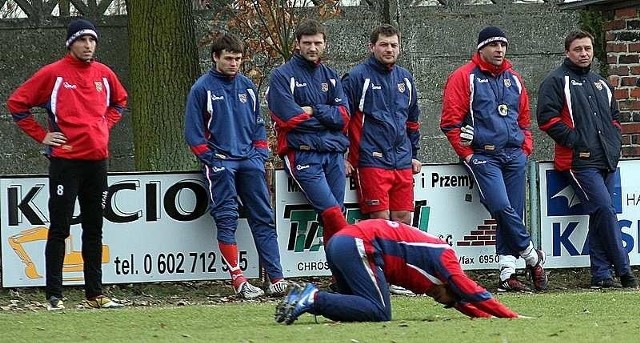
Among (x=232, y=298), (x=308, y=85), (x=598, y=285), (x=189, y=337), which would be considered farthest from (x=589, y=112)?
(x=189, y=337)

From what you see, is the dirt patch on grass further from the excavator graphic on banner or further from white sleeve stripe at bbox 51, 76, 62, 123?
white sleeve stripe at bbox 51, 76, 62, 123

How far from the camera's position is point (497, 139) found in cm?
1298

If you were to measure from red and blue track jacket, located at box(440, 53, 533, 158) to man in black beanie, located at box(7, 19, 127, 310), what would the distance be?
3.11m

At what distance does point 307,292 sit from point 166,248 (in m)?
3.93

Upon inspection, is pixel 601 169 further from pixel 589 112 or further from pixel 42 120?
pixel 42 120

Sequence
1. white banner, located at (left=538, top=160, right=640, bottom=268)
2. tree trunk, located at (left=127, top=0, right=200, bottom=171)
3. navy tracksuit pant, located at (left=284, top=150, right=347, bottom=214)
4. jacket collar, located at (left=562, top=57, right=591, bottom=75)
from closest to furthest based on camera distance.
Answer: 1. navy tracksuit pant, located at (left=284, top=150, right=347, bottom=214)
2. jacket collar, located at (left=562, top=57, right=591, bottom=75)
3. white banner, located at (left=538, top=160, right=640, bottom=268)
4. tree trunk, located at (left=127, top=0, right=200, bottom=171)

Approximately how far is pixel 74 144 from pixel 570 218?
15.7 ft

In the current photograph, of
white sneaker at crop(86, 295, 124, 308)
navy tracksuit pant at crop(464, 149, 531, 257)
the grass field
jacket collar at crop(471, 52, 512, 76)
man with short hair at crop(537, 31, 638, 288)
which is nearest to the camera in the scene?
the grass field

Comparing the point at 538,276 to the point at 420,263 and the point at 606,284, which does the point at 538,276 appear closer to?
the point at 606,284

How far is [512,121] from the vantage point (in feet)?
43.0

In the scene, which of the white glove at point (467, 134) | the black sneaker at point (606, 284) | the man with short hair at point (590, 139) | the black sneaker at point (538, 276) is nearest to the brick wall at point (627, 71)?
the man with short hair at point (590, 139)

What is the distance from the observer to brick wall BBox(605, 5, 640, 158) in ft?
49.7

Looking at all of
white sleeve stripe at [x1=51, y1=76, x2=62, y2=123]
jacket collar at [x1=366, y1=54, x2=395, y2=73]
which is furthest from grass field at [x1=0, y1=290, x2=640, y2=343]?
jacket collar at [x1=366, y1=54, x2=395, y2=73]

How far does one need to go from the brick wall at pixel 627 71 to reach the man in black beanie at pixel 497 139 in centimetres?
232
